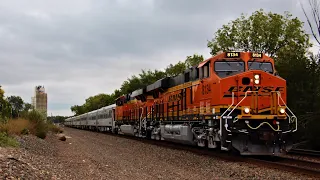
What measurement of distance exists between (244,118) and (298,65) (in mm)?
11307

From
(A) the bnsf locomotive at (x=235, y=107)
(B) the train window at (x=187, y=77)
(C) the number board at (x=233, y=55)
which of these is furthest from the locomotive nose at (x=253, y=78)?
(B) the train window at (x=187, y=77)

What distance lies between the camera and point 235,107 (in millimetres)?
12797

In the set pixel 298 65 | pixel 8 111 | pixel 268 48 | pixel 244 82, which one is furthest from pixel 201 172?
pixel 268 48

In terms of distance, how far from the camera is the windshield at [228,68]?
14102mm

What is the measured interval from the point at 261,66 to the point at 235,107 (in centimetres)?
262

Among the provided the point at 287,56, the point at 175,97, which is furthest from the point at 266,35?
the point at 175,97

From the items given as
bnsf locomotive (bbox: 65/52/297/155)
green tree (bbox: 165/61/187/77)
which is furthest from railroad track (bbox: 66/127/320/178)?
green tree (bbox: 165/61/187/77)

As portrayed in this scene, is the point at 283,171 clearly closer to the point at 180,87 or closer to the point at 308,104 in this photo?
the point at 180,87

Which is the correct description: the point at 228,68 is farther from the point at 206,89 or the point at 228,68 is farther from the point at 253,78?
the point at 253,78

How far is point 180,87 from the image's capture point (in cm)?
1822

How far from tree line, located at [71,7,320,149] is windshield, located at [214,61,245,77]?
594cm

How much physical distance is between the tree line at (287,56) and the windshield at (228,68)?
594cm

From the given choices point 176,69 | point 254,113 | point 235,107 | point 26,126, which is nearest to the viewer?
point 235,107

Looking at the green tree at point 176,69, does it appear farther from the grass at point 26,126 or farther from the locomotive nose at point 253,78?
the locomotive nose at point 253,78
